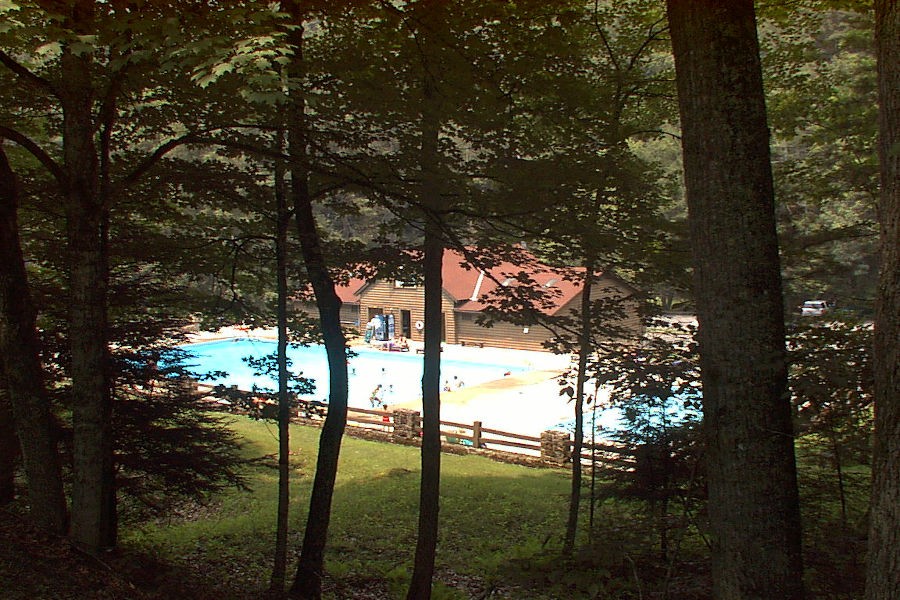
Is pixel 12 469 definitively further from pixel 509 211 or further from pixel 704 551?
pixel 704 551

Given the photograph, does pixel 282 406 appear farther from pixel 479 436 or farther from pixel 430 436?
pixel 479 436

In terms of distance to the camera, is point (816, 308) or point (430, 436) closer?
point (816, 308)

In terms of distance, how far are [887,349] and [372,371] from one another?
89.5ft

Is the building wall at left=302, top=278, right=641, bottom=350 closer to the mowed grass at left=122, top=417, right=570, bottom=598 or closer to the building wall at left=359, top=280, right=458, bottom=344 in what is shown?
the building wall at left=359, top=280, right=458, bottom=344

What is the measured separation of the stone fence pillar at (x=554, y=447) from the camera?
1525 centimetres

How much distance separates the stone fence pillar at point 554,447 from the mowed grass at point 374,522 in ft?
1.11

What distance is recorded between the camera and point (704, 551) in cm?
774

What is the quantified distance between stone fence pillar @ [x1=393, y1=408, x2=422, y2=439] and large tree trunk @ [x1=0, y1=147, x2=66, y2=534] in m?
12.4

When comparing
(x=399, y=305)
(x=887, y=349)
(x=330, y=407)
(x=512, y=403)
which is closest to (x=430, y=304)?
(x=330, y=407)

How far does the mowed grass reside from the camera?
30.3ft

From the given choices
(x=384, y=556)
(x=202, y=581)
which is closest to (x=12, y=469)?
(x=202, y=581)

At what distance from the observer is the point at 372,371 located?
2938 cm

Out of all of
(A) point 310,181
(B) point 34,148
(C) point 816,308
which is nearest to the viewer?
(B) point 34,148

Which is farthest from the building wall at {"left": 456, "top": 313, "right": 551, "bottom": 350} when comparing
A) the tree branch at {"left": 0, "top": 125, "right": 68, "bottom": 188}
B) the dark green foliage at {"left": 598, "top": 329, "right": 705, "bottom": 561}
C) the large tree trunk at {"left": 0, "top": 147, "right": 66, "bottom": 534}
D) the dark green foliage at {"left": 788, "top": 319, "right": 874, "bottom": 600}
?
the tree branch at {"left": 0, "top": 125, "right": 68, "bottom": 188}
